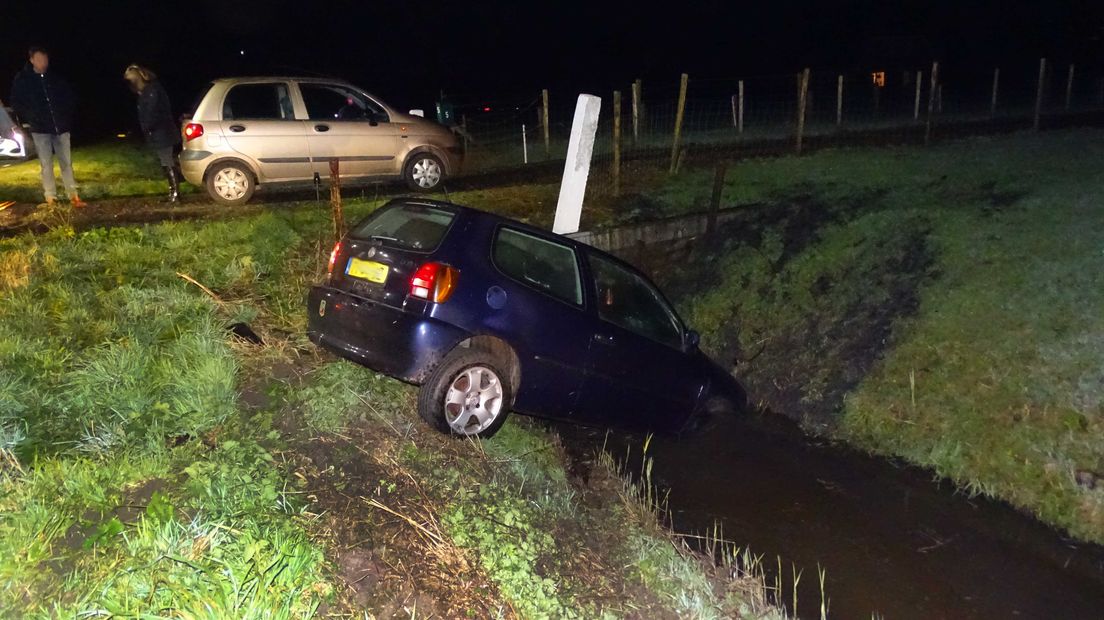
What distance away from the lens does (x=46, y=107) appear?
8.70 meters

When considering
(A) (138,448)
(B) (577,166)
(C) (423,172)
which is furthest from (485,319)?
(C) (423,172)

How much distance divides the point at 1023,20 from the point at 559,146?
1514 inches

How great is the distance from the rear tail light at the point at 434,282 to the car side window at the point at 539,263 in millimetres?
374

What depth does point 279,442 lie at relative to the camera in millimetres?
4371

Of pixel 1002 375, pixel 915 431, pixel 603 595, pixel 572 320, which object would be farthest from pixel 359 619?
pixel 1002 375

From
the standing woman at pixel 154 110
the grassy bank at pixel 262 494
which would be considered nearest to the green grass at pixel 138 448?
the grassy bank at pixel 262 494

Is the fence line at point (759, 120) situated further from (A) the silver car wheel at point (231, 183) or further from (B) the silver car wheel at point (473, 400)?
(B) the silver car wheel at point (473, 400)

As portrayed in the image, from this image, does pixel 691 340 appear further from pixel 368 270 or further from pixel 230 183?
pixel 230 183

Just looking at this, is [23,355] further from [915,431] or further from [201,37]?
A: [201,37]

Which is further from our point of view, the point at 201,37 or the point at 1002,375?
the point at 201,37

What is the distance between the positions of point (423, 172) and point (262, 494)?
7.56 meters

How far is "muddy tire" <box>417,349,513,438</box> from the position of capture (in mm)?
4816

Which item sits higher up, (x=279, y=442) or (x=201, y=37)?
(x=201, y=37)

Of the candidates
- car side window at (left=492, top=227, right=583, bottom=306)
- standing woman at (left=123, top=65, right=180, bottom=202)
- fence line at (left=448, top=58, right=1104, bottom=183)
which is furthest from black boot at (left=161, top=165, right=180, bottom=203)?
car side window at (left=492, top=227, right=583, bottom=306)
